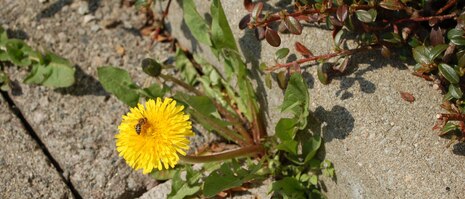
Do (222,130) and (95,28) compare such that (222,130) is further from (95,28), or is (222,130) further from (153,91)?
(95,28)

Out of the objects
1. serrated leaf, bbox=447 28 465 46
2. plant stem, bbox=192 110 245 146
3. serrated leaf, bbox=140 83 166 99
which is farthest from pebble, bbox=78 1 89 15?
serrated leaf, bbox=447 28 465 46

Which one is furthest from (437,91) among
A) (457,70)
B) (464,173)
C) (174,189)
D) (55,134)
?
(55,134)

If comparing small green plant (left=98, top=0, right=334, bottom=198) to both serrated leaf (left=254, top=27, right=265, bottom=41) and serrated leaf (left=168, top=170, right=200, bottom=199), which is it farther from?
serrated leaf (left=254, top=27, right=265, bottom=41)

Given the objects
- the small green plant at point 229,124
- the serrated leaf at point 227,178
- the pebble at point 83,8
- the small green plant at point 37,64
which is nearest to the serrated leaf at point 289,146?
the small green plant at point 229,124

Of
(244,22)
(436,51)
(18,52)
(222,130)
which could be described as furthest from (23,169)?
(436,51)

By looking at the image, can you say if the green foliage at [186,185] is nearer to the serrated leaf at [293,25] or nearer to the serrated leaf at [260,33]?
the serrated leaf at [260,33]

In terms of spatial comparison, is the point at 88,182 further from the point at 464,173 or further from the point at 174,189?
the point at 464,173
